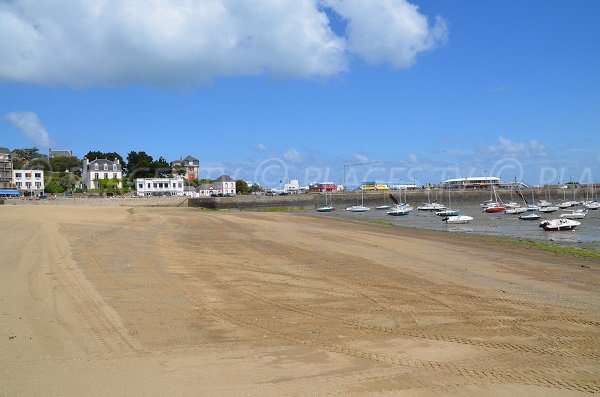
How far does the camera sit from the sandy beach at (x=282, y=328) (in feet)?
22.5

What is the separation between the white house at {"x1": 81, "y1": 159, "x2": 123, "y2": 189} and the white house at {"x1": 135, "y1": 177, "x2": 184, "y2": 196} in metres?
5.17

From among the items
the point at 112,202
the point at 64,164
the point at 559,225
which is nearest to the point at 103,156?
the point at 64,164

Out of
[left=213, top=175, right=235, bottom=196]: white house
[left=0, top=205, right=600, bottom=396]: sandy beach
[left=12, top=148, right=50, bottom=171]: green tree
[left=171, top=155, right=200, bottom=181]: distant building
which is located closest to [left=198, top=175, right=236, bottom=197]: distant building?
[left=213, top=175, right=235, bottom=196]: white house

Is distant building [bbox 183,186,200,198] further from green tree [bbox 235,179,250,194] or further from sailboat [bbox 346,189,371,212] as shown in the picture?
sailboat [bbox 346,189,371,212]

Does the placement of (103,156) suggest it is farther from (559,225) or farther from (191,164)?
(559,225)

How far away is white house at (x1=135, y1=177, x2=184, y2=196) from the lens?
128625mm

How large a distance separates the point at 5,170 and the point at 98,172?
2083 cm

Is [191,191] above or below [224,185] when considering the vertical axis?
below

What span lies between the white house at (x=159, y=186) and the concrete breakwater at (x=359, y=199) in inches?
1004

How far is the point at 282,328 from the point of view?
947cm

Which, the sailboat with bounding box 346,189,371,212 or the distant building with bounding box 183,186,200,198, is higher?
the distant building with bounding box 183,186,200,198

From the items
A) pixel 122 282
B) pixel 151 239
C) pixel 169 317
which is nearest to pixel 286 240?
pixel 151 239

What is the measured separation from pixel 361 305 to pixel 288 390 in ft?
17.9

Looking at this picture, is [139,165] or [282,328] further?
[139,165]
